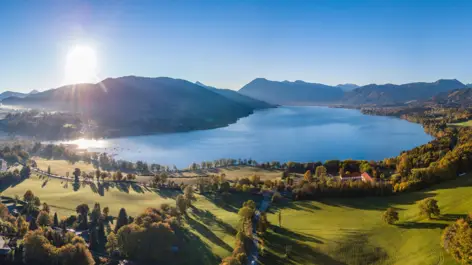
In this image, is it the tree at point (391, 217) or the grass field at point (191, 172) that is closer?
the tree at point (391, 217)

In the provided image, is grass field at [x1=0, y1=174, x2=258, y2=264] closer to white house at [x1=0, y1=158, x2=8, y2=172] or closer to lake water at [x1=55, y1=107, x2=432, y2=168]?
white house at [x1=0, y1=158, x2=8, y2=172]

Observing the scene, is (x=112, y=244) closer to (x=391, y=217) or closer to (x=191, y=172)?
(x=391, y=217)

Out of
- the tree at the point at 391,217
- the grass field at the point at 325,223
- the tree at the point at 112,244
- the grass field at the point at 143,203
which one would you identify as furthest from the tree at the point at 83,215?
the tree at the point at 391,217

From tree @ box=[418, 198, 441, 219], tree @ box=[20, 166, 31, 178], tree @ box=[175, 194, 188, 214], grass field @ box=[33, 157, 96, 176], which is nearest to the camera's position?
tree @ box=[418, 198, 441, 219]

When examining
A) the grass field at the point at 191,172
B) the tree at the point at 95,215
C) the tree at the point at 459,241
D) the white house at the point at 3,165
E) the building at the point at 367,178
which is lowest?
the grass field at the point at 191,172

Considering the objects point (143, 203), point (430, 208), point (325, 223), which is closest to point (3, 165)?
point (143, 203)

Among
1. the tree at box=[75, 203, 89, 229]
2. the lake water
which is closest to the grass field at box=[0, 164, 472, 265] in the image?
the tree at box=[75, 203, 89, 229]

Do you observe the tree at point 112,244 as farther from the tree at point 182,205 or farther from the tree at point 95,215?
the tree at point 182,205

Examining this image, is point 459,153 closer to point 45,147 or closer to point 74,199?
point 74,199

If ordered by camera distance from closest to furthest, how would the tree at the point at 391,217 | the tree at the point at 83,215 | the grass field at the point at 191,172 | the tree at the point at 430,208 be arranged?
the tree at the point at 430,208, the tree at the point at 391,217, the tree at the point at 83,215, the grass field at the point at 191,172
